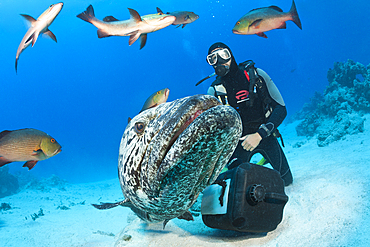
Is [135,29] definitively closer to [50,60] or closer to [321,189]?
[321,189]

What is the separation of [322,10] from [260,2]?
103 ft

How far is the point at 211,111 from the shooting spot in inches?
50.9

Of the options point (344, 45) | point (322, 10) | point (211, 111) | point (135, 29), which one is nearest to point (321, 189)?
point (211, 111)

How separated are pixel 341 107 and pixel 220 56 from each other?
1114cm

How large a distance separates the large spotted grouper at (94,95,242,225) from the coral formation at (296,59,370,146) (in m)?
8.55

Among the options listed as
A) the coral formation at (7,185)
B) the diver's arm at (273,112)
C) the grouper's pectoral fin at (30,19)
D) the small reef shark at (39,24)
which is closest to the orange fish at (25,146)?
the small reef shark at (39,24)

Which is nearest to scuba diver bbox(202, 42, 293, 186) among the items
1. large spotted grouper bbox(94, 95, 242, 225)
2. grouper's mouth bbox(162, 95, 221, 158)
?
large spotted grouper bbox(94, 95, 242, 225)

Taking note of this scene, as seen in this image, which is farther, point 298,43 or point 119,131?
point 298,43

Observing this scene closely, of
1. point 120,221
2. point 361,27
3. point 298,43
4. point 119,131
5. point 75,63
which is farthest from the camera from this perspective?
point 298,43

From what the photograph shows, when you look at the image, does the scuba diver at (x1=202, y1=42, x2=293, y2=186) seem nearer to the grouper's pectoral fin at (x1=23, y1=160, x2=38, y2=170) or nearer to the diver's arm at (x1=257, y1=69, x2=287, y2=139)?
the diver's arm at (x1=257, y1=69, x2=287, y2=139)

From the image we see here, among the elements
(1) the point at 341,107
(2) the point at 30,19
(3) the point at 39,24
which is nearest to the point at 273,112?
(3) the point at 39,24

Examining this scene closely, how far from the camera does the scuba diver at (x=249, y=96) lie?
4113 mm

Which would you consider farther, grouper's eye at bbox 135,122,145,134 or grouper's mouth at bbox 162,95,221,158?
grouper's eye at bbox 135,122,145,134

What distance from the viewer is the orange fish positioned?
298cm
